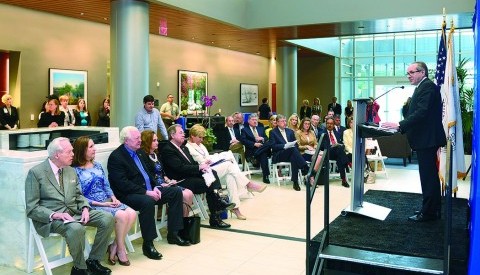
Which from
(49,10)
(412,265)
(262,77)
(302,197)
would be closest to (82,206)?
(412,265)

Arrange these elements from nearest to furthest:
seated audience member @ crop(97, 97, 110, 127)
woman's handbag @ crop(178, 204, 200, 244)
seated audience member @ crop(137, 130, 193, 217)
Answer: woman's handbag @ crop(178, 204, 200, 244) < seated audience member @ crop(137, 130, 193, 217) < seated audience member @ crop(97, 97, 110, 127)

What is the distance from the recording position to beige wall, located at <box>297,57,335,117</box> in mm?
22770

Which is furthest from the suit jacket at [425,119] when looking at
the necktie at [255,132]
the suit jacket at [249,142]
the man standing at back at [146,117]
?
the necktie at [255,132]

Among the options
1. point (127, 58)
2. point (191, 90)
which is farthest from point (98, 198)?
point (191, 90)

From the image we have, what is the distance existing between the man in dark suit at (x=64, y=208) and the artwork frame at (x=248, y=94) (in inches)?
623

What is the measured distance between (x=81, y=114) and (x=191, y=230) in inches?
270

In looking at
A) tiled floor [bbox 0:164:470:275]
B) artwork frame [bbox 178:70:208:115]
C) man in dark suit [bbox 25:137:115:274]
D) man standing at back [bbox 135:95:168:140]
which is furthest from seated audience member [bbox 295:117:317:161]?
artwork frame [bbox 178:70:208:115]

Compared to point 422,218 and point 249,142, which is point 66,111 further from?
point 422,218

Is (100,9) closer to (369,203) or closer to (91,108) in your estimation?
(91,108)

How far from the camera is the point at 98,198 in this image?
4980mm

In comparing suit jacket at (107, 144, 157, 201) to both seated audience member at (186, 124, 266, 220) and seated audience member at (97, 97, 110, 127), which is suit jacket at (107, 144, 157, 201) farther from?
seated audience member at (97, 97, 110, 127)

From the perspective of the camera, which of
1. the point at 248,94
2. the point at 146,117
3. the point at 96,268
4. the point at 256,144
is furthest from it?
the point at 248,94

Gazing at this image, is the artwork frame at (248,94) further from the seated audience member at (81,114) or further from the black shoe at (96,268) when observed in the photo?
the black shoe at (96,268)

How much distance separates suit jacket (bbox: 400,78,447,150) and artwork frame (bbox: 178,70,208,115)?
11355mm
